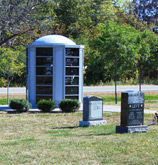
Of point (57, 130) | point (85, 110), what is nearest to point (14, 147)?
point (57, 130)

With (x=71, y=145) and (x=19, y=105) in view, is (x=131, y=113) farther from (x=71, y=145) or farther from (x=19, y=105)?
(x=19, y=105)

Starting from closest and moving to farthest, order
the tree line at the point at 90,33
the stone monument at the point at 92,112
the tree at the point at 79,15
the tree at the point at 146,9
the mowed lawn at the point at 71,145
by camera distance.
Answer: the mowed lawn at the point at 71,145 → the stone monument at the point at 92,112 → the tree line at the point at 90,33 → the tree at the point at 79,15 → the tree at the point at 146,9

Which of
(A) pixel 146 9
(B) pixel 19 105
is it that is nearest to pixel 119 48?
(B) pixel 19 105

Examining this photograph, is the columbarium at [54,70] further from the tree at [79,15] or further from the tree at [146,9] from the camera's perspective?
the tree at [146,9]

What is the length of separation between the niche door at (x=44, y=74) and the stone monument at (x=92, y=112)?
8.01 meters

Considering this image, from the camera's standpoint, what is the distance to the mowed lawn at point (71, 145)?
8727 mm

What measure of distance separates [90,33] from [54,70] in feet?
83.1

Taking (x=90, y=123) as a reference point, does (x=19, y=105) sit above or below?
above

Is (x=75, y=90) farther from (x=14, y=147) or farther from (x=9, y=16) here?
(x=9, y=16)

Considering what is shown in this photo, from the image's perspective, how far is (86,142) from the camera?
10.9m

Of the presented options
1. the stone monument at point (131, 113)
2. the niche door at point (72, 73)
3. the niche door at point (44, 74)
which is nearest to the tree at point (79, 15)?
the niche door at point (72, 73)

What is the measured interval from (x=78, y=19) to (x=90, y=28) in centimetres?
240

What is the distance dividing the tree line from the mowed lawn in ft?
38.0

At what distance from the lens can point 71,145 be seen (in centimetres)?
1041
